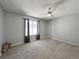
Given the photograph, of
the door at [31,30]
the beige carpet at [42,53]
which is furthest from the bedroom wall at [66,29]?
the door at [31,30]

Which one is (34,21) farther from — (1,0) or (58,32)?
(1,0)

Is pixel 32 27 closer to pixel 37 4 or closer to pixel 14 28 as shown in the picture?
pixel 14 28

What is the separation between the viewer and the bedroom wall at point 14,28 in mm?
3402

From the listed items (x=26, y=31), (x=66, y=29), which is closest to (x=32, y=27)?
(x=26, y=31)

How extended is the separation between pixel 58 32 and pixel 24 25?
3.36 metres

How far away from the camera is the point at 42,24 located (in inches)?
232

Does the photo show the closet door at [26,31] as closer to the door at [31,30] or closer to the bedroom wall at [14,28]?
the door at [31,30]

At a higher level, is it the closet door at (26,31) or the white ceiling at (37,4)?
the white ceiling at (37,4)

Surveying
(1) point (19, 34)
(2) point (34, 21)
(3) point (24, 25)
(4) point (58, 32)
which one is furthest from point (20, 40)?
(4) point (58, 32)

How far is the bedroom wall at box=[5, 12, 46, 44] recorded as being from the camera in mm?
3402

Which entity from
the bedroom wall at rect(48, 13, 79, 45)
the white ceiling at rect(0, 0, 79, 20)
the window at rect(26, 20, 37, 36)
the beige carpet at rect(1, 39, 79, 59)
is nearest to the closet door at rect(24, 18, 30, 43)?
the window at rect(26, 20, 37, 36)

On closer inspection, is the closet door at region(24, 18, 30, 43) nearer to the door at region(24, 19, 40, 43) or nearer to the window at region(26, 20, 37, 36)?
the door at region(24, 19, 40, 43)

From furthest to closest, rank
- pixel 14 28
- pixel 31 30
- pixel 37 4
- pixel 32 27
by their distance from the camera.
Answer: pixel 32 27
pixel 31 30
pixel 14 28
pixel 37 4

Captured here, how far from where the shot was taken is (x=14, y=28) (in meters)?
3.70
